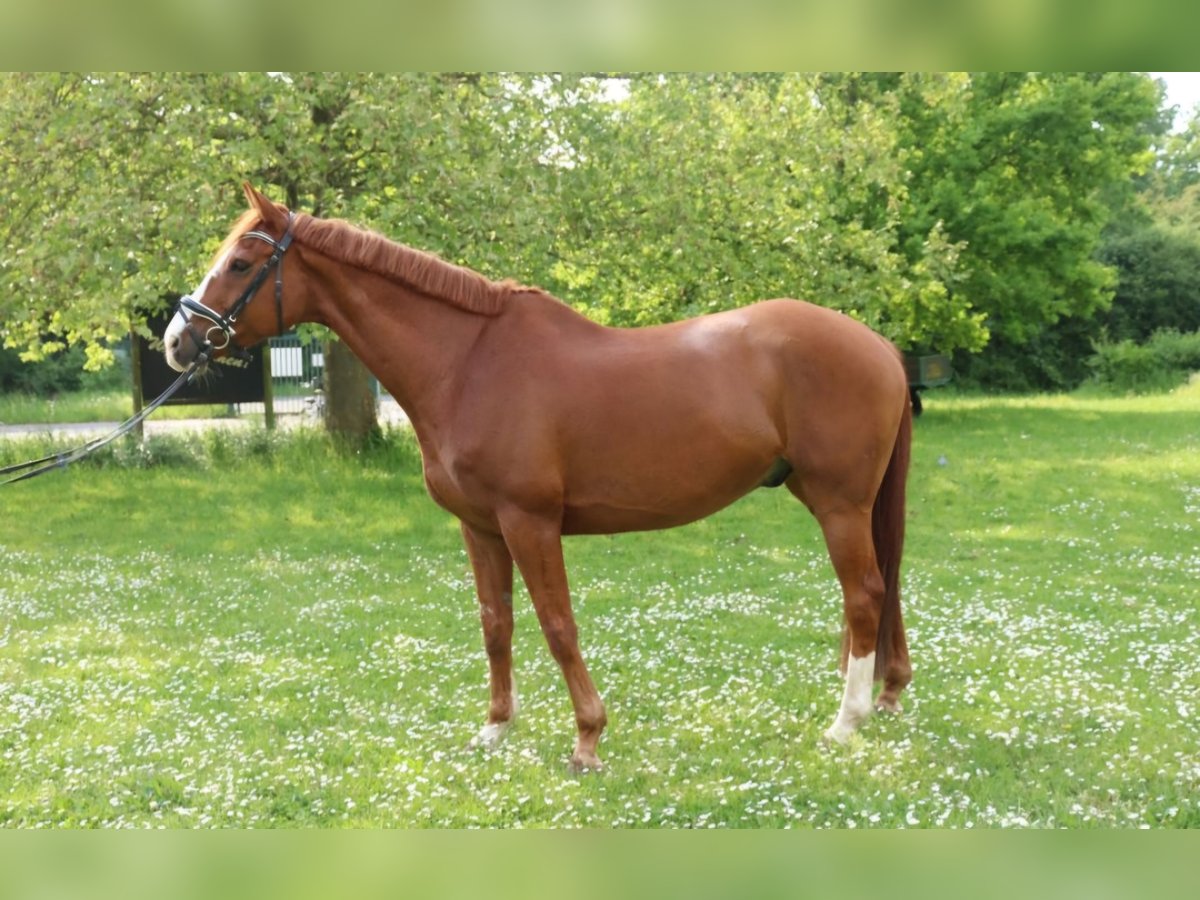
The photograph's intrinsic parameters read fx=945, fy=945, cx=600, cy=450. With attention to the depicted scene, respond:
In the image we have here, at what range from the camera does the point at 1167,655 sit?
6.37m

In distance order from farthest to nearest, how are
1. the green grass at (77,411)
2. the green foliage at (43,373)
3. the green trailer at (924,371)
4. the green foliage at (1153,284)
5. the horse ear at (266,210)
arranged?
the green foliage at (1153,284), the green foliage at (43,373), the green grass at (77,411), the green trailer at (924,371), the horse ear at (266,210)

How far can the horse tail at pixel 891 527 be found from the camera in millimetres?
5301

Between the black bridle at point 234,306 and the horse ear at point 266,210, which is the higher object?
the horse ear at point 266,210

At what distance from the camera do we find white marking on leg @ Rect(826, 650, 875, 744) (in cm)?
509

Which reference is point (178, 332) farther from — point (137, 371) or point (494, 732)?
point (137, 371)

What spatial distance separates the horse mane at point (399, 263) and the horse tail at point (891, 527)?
7.71 feet

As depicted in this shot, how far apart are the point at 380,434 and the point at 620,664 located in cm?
938

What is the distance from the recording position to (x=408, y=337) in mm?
4949

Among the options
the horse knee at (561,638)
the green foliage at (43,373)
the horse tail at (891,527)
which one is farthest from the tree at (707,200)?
the green foliage at (43,373)

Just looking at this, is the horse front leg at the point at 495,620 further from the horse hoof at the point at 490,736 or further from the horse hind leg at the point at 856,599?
the horse hind leg at the point at 856,599

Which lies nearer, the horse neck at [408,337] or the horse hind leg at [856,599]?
the horse neck at [408,337]

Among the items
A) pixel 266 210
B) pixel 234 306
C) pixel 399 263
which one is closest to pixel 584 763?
pixel 399 263

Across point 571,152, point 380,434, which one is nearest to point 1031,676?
point 571,152
